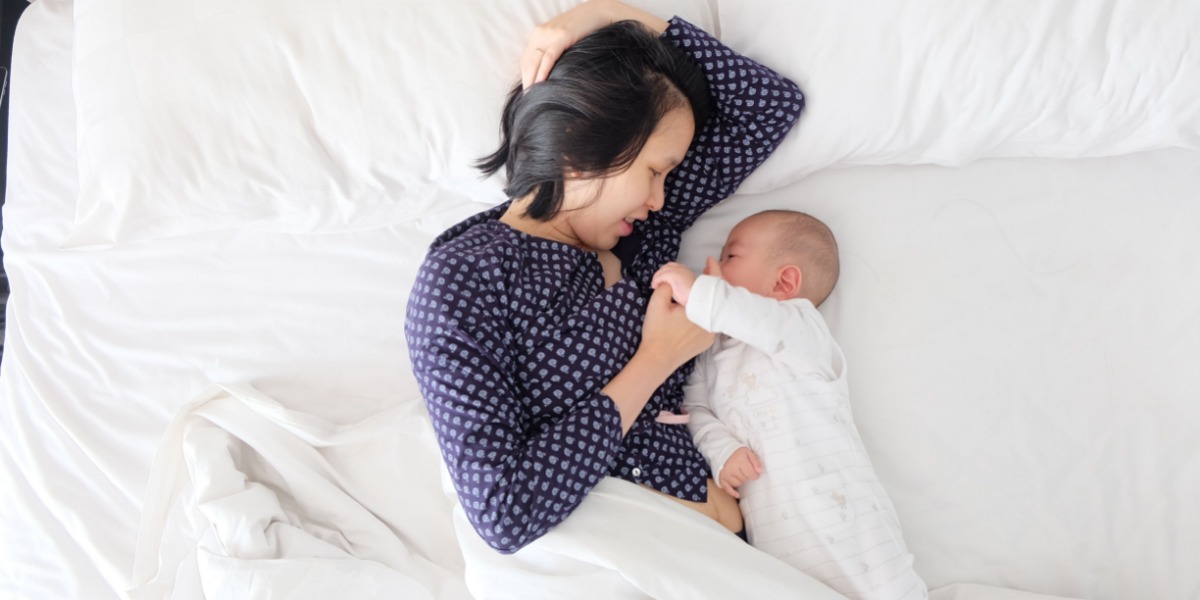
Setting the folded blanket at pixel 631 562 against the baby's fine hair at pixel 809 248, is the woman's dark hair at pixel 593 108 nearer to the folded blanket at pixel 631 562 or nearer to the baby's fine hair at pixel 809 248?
the baby's fine hair at pixel 809 248

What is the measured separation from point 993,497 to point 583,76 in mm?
960

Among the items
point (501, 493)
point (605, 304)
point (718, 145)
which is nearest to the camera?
point (501, 493)

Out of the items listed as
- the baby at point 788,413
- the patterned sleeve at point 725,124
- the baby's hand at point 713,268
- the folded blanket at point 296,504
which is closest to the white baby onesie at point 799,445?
the baby at point 788,413

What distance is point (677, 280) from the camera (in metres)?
1.31

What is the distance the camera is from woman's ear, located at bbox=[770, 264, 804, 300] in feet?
4.57

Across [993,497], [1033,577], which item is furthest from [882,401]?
[1033,577]

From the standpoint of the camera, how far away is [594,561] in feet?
3.89

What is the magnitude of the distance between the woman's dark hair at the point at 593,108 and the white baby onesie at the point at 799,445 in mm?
255

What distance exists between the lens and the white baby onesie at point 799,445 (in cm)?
125

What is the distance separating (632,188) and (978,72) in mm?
627

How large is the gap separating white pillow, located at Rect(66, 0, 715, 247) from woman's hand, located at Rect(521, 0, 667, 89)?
0.27ft

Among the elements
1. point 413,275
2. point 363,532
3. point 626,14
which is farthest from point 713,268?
point 363,532

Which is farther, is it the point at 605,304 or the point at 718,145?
the point at 718,145

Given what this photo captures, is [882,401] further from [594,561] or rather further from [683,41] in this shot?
[683,41]
